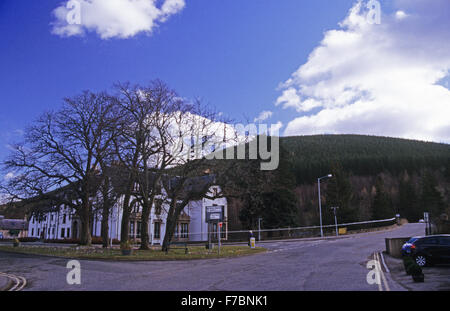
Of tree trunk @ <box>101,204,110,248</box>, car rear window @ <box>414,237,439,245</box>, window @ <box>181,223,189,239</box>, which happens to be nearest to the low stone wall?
car rear window @ <box>414,237,439,245</box>

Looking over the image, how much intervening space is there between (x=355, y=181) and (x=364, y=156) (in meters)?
14.9

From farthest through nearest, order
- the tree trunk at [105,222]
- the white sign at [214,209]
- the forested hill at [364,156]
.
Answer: the forested hill at [364,156]
the tree trunk at [105,222]
the white sign at [214,209]

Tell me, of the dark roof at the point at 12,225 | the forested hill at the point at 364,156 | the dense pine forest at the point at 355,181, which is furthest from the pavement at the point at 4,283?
the dark roof at the point at 12,225

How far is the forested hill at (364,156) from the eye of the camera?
120375 millimetres

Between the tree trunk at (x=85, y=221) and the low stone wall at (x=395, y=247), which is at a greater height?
Answer: the tree trunk at (x=85, y=221)

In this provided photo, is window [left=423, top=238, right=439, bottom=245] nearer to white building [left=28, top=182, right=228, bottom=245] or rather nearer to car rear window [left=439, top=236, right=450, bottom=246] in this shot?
car rear window [left=439, top=236, right=450, bottom=246]

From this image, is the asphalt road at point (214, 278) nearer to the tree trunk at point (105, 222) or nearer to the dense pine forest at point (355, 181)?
the tree trunk at point (105, 222)

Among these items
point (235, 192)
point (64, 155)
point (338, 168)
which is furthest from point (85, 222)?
point (338, 168)

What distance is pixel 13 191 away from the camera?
28.4m

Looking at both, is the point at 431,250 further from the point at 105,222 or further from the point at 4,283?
the point at 105,222

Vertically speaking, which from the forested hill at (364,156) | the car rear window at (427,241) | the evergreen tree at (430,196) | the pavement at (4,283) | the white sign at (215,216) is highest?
the forested hill at (364,156)

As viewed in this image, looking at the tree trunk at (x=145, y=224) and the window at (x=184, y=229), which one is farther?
the window at (x=184, y=229)

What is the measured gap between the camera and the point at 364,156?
128m

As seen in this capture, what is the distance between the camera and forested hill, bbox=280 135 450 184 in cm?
12038
